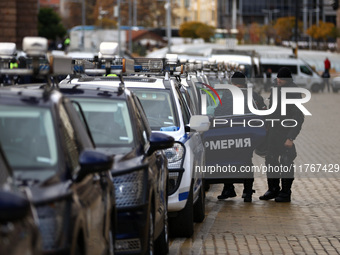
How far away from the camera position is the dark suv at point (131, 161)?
8211mm

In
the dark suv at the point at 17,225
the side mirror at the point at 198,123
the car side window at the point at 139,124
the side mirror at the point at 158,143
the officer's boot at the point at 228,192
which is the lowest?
the officer's boot at the point at 228,192

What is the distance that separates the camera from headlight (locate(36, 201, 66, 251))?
5.46 metres

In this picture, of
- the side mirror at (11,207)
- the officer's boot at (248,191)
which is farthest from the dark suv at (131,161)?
the officer's boot at (248,191)

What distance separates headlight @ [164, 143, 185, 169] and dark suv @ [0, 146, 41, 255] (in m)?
6.17

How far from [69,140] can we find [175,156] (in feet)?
15.8

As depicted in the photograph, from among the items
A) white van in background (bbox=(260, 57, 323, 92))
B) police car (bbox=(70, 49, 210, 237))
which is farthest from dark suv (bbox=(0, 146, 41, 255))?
white van in background (bbox=(260, 57, 323, 92))

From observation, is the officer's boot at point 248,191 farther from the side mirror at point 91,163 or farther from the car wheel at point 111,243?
the side mirror at point 91,163

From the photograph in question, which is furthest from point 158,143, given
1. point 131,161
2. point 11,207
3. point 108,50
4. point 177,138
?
point 11,207

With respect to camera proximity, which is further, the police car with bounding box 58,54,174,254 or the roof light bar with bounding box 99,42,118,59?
the roof light bar with bounding box 99,42,118,59

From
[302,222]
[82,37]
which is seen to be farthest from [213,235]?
[82,37]

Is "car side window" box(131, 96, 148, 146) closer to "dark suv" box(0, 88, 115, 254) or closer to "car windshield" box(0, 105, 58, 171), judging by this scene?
"dark suv" box(0, 88, 115, 254)

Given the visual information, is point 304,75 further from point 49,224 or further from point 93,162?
→ point 49,224

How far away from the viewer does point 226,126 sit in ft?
47.7

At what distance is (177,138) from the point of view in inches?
451
